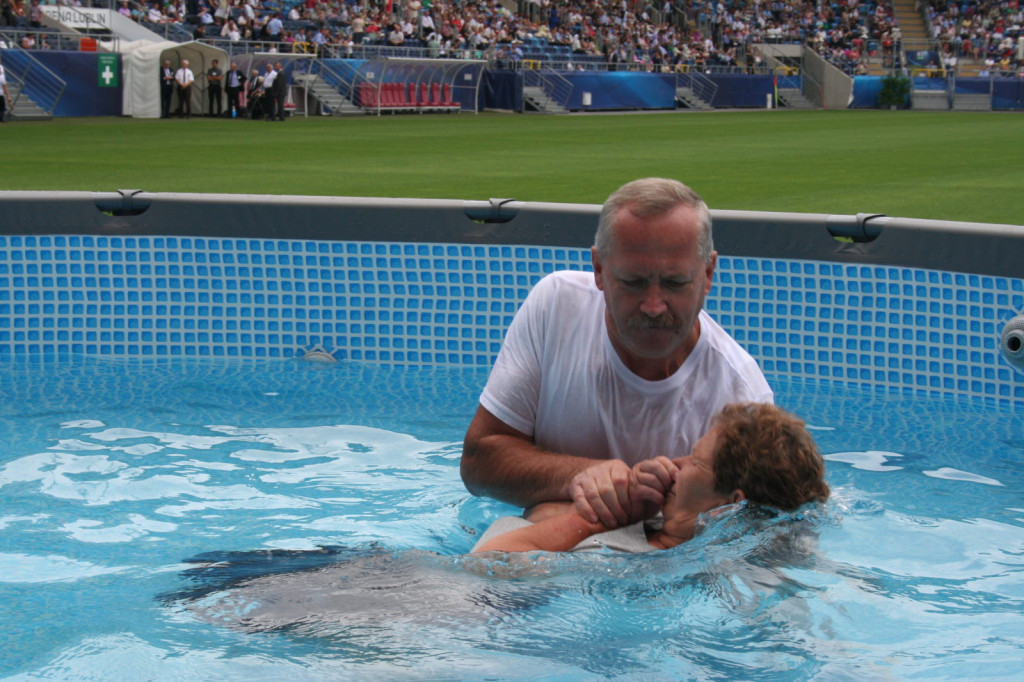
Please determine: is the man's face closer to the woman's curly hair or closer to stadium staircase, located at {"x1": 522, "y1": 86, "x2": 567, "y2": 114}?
the woman's curly hair

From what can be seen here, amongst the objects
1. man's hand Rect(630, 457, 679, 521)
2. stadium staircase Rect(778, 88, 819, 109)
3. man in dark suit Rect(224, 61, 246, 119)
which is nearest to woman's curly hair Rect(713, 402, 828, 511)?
man's hand Rect(630, 457, 679, 521)

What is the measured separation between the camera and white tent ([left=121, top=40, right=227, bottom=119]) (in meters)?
25.1

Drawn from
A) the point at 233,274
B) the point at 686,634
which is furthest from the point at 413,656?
the point at 233,274

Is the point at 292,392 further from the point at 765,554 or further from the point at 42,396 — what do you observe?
the point at 765,554

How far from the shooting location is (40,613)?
3.29m

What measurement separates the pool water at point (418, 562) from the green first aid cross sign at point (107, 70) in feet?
67.6

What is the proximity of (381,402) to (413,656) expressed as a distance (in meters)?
2.87

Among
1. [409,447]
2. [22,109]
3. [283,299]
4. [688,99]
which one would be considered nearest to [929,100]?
[688,99]

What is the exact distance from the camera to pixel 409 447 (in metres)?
5.05

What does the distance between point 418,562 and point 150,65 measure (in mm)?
24097

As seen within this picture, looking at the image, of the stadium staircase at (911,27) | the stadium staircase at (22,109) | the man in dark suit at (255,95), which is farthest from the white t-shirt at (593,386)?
the stadium staircase at (911,27)

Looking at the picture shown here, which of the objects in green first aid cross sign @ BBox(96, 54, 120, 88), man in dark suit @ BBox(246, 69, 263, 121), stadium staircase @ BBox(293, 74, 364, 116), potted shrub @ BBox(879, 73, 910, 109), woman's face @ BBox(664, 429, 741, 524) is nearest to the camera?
woman's face @ BBox(664, 429, 741, 524)

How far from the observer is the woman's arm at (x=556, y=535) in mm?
3078

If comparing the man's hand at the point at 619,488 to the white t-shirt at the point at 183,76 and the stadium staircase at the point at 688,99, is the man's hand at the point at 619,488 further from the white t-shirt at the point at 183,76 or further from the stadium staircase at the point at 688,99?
the stadium staircase at the point at 688,99
